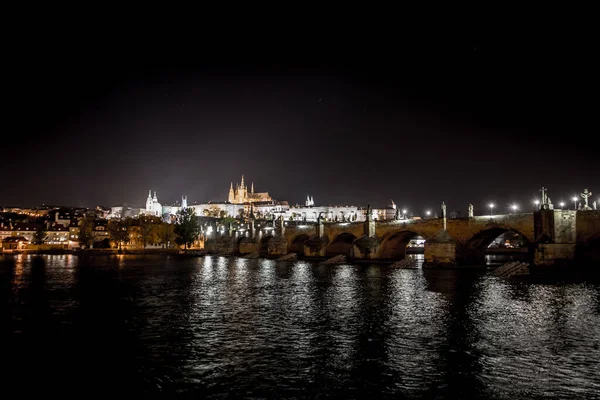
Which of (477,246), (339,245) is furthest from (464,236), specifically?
(339,245)

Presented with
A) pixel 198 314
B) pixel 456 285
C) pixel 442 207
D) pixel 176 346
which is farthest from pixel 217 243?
pixel 176 346

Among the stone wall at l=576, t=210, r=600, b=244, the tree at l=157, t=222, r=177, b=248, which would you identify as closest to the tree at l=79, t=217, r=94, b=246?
the tree at l=157, t=222, r=177, b=248

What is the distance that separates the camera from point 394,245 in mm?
61156

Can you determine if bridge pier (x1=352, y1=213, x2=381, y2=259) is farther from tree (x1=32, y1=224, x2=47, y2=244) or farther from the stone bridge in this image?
A: tree (x1=32, y1=224, x2=47, y2=244)

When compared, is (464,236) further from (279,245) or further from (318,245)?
(279,245)

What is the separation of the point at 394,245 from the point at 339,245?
12.4m

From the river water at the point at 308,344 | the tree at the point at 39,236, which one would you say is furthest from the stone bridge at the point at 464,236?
the tree at the point at 39,236

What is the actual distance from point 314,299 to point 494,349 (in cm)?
1267

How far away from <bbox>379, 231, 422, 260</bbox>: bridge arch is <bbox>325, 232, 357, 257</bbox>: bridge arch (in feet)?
30.9

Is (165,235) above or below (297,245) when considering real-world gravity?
above

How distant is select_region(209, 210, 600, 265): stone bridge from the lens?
124 ft

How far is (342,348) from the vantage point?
1459 centimetres

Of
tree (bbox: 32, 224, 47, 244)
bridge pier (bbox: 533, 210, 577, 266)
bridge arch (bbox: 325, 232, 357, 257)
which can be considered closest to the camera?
bridge pier (bbox: 533, 210, 577, 266)

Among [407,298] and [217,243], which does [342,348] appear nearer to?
[407,298]
